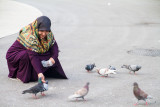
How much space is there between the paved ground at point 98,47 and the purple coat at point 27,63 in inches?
8.2

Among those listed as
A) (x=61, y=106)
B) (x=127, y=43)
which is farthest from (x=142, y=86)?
(x=127, y=43)

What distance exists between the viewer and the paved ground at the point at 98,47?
720cm

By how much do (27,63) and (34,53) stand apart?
32 centimetres

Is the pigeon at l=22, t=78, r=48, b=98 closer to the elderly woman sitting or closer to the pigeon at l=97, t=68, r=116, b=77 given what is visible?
the elderly woman sitting

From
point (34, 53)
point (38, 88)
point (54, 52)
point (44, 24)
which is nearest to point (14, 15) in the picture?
point (54, 52)

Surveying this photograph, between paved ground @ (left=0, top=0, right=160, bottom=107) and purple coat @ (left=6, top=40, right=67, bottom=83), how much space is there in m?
0.21

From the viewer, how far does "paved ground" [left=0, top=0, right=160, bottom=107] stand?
23.6 ft

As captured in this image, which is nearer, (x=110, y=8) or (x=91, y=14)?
(x=91, y=14)

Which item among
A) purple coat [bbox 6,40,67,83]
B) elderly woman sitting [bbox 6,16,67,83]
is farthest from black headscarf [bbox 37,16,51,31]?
purple coat [bbox 6,40,67,83]

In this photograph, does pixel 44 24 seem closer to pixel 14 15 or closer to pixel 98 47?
pixel 98 47

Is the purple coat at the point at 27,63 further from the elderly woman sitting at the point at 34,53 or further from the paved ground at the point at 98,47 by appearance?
the paved ground at the point at 98,47

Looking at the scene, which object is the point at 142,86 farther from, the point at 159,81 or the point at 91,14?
the point at 91,14

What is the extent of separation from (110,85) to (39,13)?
1362 cm

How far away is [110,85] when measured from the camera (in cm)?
817
